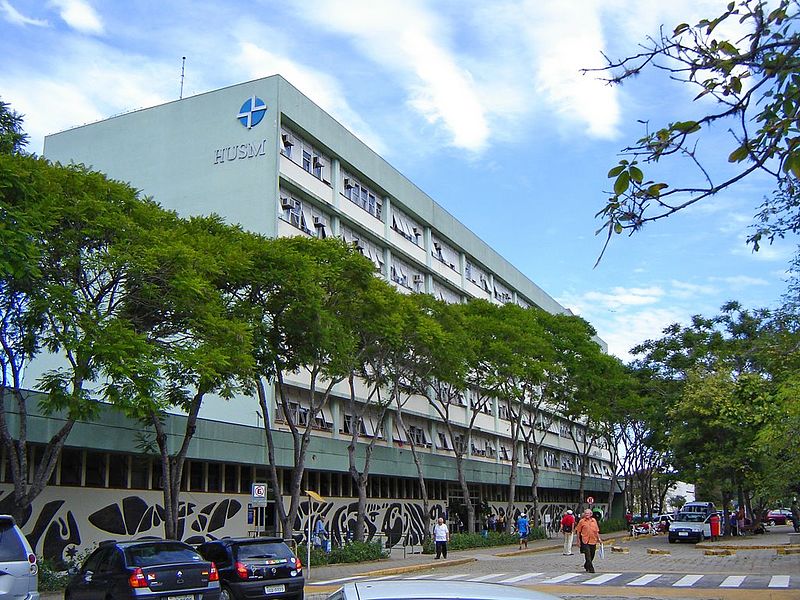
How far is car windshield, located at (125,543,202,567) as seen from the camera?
535 inches

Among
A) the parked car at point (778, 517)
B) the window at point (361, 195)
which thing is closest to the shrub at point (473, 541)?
the window at point (361, 195)

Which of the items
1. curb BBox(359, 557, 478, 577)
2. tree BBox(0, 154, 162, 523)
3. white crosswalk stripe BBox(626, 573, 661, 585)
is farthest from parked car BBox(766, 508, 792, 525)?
tree BBox(0, 154, 162, 523)

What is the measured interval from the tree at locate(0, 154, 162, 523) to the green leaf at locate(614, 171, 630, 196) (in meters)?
13.9

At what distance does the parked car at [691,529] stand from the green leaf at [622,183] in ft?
129

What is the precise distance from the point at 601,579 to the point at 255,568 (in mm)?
9949

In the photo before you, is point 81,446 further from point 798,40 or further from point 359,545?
point 798,40

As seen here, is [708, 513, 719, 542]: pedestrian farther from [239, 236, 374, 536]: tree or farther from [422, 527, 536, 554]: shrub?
[239, 236, 374, 536]: tree

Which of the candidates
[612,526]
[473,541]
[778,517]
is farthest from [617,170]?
[778,517]

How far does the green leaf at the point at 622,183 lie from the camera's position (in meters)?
5.50

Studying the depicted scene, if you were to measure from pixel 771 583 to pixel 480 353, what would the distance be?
864 inches

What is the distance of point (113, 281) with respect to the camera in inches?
777

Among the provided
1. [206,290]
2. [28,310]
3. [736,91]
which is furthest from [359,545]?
[736,91]

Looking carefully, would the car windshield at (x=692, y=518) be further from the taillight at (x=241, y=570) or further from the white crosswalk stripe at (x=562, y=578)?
the taillight at (x=241, y=570)

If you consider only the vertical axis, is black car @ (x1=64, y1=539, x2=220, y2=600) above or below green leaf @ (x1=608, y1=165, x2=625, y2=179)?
below
